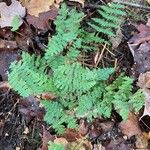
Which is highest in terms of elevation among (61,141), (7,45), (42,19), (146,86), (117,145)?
(42,19)

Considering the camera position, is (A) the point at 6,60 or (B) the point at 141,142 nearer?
(B) the point at 141,142

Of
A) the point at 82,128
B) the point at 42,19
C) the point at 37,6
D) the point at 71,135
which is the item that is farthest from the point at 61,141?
the point at 37,6

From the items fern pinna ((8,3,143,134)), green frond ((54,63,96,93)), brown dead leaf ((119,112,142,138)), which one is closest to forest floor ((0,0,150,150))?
brown dead leaf ((119,112,142,138))

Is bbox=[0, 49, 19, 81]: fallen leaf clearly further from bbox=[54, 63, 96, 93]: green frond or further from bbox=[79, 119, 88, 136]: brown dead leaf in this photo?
bbox=[79, 119, 88, 136]: brown dead leaf

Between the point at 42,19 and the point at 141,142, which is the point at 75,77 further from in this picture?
the point at 141,142

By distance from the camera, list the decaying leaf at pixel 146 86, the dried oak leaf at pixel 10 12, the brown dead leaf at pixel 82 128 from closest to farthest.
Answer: the decaying leaf at pixel 146 86, the brown dead leaf at pixel 82 128, the dried oak leaf at pixel 10 12

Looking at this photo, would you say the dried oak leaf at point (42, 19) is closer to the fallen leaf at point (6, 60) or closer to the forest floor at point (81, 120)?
the forest floor at point (81, 120)

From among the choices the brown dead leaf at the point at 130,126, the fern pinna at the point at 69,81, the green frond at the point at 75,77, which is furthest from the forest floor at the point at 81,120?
the green frond at the point at 75,77
